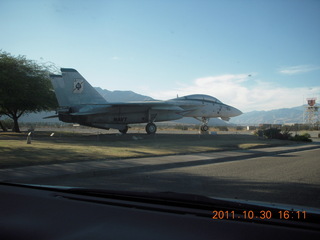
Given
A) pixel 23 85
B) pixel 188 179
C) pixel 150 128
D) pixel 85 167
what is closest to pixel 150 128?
pixel 150 128

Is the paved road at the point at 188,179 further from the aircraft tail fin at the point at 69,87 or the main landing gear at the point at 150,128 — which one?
the main landing gear at the point at 150,128

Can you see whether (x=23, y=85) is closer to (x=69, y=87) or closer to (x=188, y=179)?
(x=69, y=87)

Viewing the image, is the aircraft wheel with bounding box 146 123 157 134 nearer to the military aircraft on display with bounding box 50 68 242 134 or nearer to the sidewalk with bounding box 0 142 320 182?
the military aircraft on display with bounding box 50 68 242 134

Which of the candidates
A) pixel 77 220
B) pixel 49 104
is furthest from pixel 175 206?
pixel 49 104

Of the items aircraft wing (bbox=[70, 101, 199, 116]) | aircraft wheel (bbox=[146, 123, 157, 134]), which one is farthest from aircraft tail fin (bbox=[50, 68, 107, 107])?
aircraft wheel (bbox=[146, 123, 157, 134])

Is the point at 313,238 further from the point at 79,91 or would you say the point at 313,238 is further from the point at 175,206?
the point at 79,91

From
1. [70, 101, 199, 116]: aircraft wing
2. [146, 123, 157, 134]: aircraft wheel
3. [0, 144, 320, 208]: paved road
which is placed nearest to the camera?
[0, 144, 320, 208]: paved road

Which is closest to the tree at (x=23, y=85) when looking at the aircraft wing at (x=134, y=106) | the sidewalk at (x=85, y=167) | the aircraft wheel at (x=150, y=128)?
the aircraft wing at (x=134, y=106)

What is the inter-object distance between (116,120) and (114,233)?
A: 24145 millimetres

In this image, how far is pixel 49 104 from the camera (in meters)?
31.5

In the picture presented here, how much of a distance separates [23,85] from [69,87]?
16.9 feet

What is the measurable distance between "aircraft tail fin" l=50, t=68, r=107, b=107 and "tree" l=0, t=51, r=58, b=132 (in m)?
3.77

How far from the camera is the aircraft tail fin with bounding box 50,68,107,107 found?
81.4 ft

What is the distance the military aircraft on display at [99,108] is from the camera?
24.9m
